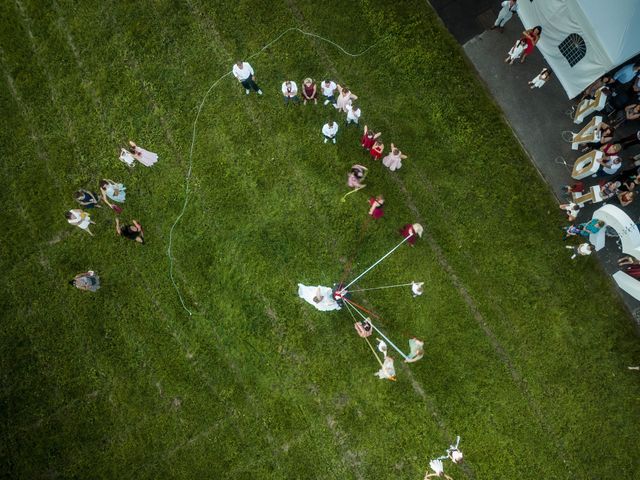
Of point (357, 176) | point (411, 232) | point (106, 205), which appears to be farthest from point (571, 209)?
point (106, 205)

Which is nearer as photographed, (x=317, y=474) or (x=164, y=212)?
(x=317, y=474)

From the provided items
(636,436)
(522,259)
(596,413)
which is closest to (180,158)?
(522,259)

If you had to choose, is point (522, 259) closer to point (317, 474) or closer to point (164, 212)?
point (317, 474)

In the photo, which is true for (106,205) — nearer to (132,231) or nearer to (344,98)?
(132,231)

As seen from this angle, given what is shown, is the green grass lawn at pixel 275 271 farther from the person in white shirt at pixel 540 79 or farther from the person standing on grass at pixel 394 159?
the person in white shirt at pixel 540 79

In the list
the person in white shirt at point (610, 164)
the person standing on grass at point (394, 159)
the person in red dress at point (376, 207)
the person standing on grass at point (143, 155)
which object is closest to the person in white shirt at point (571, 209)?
the person in white shirt at point (610, 164)

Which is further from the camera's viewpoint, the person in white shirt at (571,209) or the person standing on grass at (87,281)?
the person in white shirt at (571,209)
